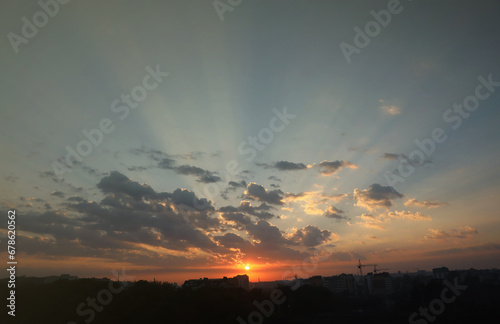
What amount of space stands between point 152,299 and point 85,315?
1078cm

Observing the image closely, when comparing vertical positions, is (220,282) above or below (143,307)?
below

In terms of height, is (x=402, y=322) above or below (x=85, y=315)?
below

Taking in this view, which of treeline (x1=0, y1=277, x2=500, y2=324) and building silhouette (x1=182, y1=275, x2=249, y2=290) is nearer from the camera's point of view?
treeline (x1=0, y1=277, x2=500, y2=324)

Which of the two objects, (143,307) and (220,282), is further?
(220,282)

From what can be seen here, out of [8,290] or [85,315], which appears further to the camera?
[8,290]

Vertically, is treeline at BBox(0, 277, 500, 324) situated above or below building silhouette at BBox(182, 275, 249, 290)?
above

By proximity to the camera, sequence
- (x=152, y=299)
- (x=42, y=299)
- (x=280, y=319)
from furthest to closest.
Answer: (x=280, y=319)
(x=42, y=299)
(x=152, y=299)

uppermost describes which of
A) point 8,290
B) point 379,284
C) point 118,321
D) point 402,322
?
point 8,290

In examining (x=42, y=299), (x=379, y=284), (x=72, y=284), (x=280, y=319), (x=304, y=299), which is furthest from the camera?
(x=379, y=284)

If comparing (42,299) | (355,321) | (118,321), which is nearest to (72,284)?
(42,299)

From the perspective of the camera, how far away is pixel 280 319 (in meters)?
59.6

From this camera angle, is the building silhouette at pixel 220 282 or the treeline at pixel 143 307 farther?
the building silhouette at pixel 220 282

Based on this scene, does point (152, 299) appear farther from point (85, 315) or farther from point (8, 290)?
point (8, 290)

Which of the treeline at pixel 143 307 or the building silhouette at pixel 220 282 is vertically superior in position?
the treeline at pixel 143 307
